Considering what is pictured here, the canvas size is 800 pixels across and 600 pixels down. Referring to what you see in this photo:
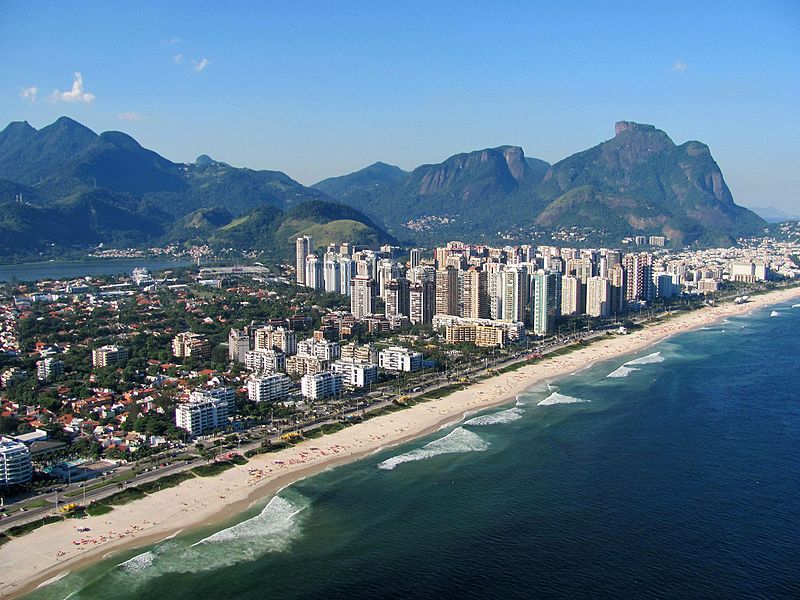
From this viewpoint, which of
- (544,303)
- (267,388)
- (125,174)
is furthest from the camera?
(125,174)

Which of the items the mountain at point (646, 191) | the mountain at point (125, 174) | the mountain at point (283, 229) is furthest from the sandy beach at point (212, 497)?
the mountain at point (125, 174)

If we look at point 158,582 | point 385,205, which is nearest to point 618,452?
point 158,582

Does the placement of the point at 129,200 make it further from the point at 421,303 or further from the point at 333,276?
the point at 421,303

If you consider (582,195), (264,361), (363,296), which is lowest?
(264,361)

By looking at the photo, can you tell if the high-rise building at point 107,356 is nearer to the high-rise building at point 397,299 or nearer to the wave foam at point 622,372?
the high-rise building at point 397,299

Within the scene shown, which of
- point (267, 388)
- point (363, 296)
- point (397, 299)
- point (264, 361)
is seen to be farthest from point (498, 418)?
point (363, 296)

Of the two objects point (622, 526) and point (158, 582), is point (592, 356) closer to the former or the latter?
point (622, 526)

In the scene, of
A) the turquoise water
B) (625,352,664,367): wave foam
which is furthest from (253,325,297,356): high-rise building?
the turquoise water
